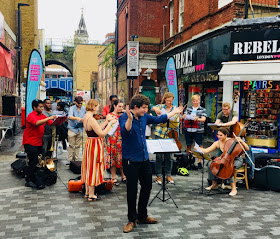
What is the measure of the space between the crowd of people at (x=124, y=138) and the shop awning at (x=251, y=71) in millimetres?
3297

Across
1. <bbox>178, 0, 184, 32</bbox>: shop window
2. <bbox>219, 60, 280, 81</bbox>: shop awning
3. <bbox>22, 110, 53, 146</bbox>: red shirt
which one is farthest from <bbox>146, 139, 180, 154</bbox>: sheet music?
<bbox>178, 0, 184, 32</bbox>: shop window

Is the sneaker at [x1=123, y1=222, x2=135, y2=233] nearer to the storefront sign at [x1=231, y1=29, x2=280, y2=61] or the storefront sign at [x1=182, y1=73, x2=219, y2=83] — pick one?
the storefront sign at [x1=231, y1=29, x2=280, y2=61]

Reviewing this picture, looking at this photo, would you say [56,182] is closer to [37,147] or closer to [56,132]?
[37,147]

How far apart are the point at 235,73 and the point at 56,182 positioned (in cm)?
684

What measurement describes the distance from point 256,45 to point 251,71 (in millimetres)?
1029

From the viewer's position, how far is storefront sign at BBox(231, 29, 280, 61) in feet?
34.4

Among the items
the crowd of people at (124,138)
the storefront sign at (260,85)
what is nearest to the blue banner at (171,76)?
the crowd of people at (124,138)

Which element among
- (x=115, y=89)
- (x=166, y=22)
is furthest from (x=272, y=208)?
(x=115, y=89)

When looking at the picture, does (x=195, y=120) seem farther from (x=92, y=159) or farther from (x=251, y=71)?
(x=251, y=71)

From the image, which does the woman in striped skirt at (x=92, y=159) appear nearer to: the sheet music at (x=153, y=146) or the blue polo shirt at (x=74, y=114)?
the sheet music at (x=153, y=146)

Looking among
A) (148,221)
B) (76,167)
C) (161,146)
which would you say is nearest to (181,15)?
(76,167)

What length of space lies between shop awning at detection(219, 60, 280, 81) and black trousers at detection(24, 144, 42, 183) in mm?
6902

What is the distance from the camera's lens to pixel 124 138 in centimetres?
468

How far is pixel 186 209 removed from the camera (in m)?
5.48
